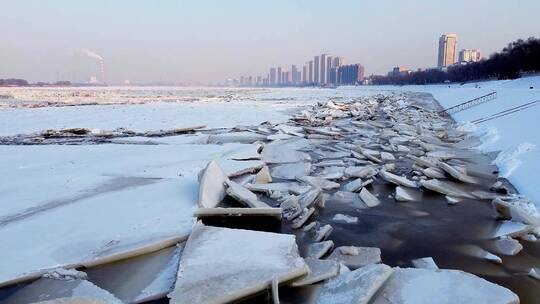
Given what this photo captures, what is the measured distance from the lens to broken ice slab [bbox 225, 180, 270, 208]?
4.70 m

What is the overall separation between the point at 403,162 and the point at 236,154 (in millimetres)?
3502

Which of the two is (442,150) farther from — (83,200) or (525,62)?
(525,62)

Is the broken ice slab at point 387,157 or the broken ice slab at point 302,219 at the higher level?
the broken ice slab at point 387,157

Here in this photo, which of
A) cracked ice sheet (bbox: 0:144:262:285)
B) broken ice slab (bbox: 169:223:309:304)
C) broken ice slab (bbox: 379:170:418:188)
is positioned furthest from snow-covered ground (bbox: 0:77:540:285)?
broken ice slab (bbox: 379:170:418:188)

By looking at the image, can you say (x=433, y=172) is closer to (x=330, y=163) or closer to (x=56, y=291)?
(x=330, y=163)

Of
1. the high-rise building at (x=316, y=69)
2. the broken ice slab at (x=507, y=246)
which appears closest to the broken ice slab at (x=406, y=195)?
the broken ice slab at (x=507, y=246)

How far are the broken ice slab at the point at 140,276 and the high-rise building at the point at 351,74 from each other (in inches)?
5689

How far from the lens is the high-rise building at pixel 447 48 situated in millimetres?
136625

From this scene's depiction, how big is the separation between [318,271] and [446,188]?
3.59 m

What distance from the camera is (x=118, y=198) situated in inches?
191

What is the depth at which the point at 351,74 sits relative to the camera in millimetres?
148750

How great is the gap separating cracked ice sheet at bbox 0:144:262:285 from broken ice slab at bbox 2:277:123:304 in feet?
0.65

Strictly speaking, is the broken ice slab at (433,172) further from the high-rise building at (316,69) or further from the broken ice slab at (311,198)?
the high-rise building at (316,69)

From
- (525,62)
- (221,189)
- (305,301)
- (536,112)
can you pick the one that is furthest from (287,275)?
(525,62)
